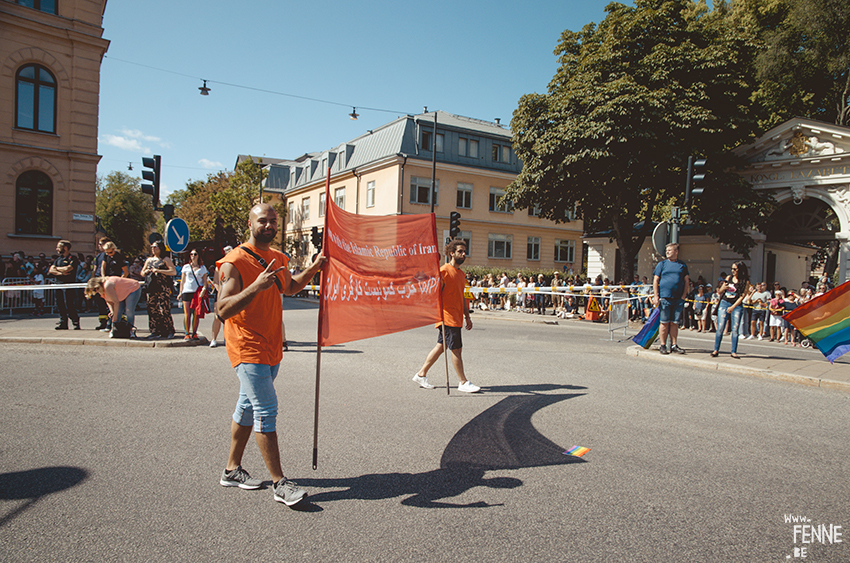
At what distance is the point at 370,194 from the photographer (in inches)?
1619

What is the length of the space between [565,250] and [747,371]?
37.4 metres

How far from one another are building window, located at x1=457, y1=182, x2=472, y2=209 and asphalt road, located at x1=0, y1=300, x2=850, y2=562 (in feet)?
108

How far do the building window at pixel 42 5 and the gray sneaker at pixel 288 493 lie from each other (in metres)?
26.8

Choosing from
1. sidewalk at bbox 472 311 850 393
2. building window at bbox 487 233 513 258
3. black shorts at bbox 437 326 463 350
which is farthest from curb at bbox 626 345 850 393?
building window at bbox 487 233 513 258

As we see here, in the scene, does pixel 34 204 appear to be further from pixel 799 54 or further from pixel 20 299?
pixel 799 54

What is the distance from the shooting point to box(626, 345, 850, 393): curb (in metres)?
7.70

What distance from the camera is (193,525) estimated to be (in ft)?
10.5

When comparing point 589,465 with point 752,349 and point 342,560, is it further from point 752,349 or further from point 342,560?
point 752,349

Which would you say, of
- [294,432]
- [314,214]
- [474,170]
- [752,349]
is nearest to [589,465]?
[294,432]

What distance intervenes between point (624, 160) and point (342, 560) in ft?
68.1

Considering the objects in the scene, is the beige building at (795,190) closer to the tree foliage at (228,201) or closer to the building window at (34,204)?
the building window at (34,204)

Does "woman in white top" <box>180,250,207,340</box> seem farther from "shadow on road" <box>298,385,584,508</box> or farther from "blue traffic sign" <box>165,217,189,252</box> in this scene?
"shadow on road" <box>298,385,584,508</box>

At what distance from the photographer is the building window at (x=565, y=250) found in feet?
147

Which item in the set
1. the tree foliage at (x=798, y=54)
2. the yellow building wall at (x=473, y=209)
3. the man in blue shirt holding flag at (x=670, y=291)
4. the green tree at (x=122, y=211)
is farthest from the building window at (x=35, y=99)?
the green tree at (x=122, y=211)
